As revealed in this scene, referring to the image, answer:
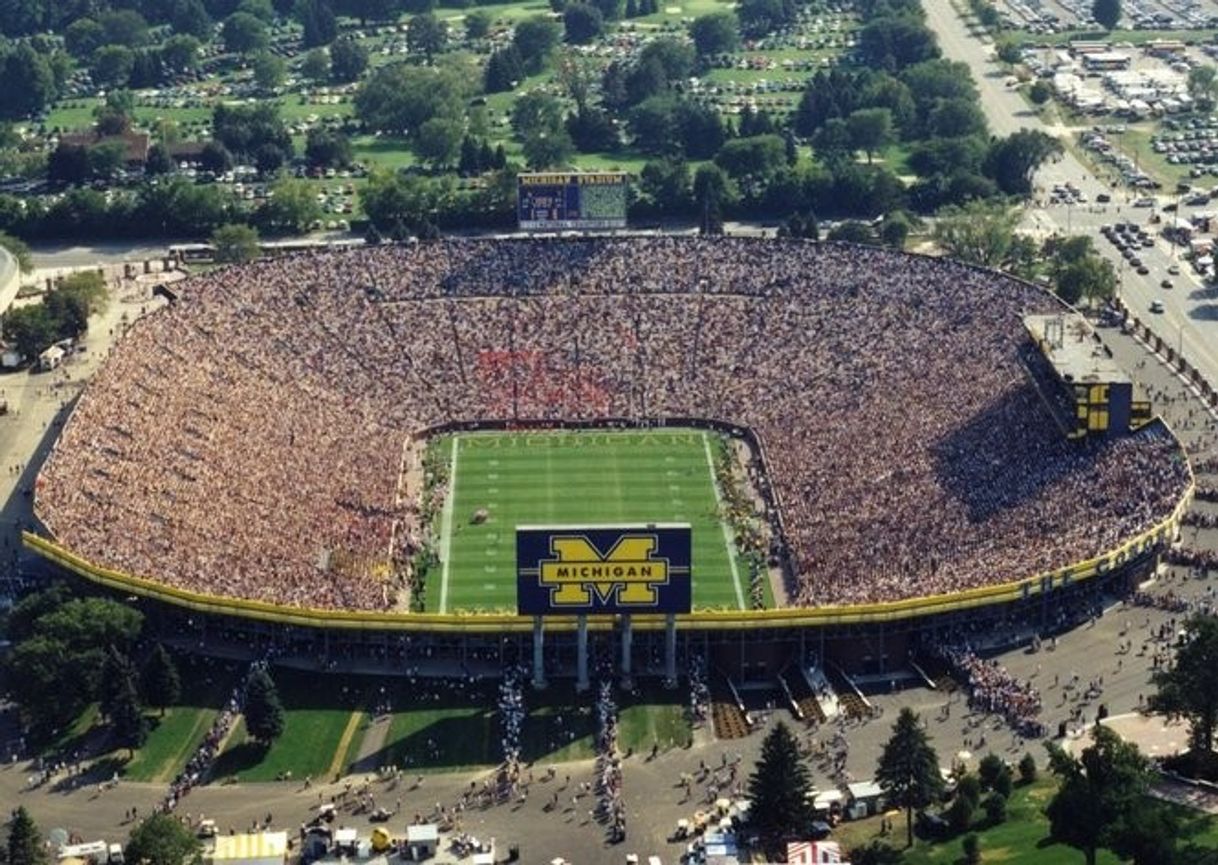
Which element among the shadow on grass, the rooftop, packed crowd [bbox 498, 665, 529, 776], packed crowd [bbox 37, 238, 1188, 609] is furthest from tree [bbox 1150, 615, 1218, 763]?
the shadow on grass

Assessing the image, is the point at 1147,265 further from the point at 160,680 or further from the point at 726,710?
the point at 160,680

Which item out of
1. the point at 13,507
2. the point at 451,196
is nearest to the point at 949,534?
the point at 13,507

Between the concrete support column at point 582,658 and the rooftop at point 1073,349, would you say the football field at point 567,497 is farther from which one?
the rooftop at point 1073,349

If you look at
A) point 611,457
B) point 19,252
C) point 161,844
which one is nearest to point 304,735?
point 161,844

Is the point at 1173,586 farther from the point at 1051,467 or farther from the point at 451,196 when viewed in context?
the point at 451,196

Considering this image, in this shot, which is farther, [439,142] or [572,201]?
[439,142]
